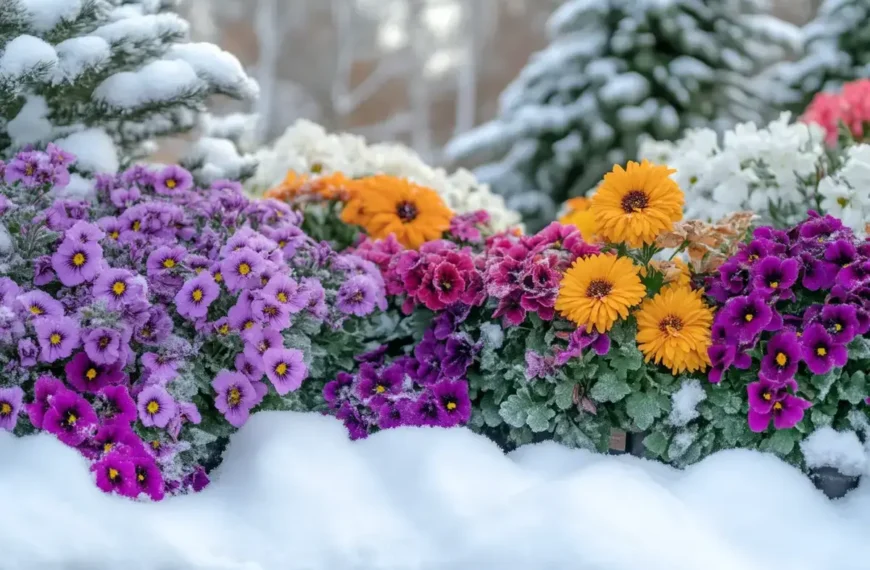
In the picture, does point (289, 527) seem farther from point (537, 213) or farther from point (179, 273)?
point (537, 213)

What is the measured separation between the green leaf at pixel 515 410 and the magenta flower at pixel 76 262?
114cm

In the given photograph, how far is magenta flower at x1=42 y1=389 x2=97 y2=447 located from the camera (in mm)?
1830

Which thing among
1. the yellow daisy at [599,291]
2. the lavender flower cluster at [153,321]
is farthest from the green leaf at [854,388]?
the lavender flower cluster at [153,321]

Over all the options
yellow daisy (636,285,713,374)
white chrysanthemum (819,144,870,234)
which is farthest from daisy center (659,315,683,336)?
white chrysanthemum (819,144,870,234)

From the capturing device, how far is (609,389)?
2033mm

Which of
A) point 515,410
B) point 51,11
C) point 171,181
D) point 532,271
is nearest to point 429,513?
point 515,410

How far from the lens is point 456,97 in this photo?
13344 millimetres

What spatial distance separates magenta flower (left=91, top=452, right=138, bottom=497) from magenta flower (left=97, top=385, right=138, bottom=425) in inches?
5.5

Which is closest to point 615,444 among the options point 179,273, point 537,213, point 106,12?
point 179,273

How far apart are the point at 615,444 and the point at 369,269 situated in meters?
0.88

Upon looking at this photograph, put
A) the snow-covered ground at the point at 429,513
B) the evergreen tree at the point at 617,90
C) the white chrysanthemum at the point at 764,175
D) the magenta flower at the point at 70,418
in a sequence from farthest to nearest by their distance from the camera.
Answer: the evergreen tree at the point at 617,90
the white chrysanthemum at the point at 764,175
the magenta flower at the point at 70,418
the snow-covered ground at the point at 429,513

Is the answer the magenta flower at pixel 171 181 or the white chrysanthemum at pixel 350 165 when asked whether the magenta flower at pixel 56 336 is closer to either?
the magenta flower at pixel 171 181

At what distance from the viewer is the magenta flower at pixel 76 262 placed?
80.0 inches

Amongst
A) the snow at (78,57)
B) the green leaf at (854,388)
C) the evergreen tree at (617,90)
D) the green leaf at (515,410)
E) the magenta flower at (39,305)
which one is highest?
the evergreen tree at (617,90)
